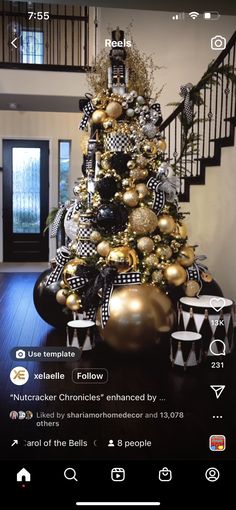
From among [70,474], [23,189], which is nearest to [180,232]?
[23,189]

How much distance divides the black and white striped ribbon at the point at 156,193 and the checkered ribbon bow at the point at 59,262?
0.43 metres

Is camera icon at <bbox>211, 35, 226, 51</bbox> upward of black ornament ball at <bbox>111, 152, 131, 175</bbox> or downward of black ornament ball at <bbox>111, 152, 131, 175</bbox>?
upward

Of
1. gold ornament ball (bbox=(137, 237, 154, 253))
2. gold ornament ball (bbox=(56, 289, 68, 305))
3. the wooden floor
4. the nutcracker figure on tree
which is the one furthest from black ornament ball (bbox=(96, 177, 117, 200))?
the wooden floor

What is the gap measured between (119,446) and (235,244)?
27.5 inches

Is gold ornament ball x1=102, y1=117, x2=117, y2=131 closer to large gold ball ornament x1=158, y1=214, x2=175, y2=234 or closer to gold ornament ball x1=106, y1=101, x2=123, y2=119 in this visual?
gold ornament ball x1=106, y1=101, x2=123, y2=119

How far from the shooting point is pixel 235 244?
1.27 metres

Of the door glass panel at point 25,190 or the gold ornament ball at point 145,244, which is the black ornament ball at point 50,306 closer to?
the gold ornament ball at point 145,244

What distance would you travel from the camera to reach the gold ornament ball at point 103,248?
6.00 feet

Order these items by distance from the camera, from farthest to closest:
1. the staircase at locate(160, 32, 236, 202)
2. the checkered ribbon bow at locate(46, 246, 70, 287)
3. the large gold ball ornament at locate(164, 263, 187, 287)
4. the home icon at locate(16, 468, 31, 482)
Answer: the checkered ribbon bow at locate(46, 246, 70, 287)
the large gold ball ornament at locate(164, 263, 187, 287)
the staircase at locate(160, 32, 236, 202)
the home icon at locate(16, 468, 31, 482)

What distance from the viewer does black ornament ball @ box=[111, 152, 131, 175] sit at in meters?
1.81

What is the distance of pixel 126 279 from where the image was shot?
173 centimetres

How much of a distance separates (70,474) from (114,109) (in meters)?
1.45

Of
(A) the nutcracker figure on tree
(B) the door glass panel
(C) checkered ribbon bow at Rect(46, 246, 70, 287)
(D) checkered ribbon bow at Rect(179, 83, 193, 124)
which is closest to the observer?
(B) the door glass panel

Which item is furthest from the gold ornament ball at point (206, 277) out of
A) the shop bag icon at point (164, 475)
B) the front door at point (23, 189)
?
the shop bag icon at point (164, 475)
